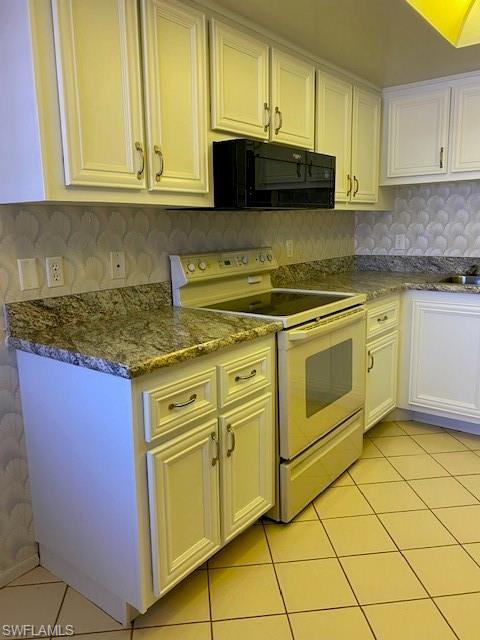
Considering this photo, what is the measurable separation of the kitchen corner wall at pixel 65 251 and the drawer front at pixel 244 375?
0.64 m

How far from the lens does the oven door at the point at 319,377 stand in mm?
1983

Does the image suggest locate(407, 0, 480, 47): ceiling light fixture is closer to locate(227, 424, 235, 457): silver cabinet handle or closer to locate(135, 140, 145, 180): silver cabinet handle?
locate(135, 140, 145, 180): silver cabinet handle

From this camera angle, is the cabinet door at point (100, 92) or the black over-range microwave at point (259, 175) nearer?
the cabinet door at point (100, 92)

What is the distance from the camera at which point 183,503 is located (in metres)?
1.58

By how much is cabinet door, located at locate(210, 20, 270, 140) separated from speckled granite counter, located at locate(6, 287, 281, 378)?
2.56 ft

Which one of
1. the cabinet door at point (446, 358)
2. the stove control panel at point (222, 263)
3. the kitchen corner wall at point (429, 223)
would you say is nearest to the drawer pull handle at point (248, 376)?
the stove control panel at point (222, 263)

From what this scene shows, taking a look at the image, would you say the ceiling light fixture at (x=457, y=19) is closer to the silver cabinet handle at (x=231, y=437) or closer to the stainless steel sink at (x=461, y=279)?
the stainless steel sink at (x=461, y=279)

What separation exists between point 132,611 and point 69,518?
1.20ft

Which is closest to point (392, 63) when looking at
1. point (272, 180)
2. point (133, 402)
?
point (272, 180)

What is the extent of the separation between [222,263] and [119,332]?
0.80 m

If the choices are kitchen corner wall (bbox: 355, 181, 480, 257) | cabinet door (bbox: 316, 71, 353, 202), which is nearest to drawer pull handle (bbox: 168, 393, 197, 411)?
cabinet door (bbox: 316, 71, 353, 202)

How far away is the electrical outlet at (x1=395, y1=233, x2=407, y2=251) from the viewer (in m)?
3.49

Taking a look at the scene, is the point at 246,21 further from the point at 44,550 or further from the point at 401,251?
the point at 44,550
